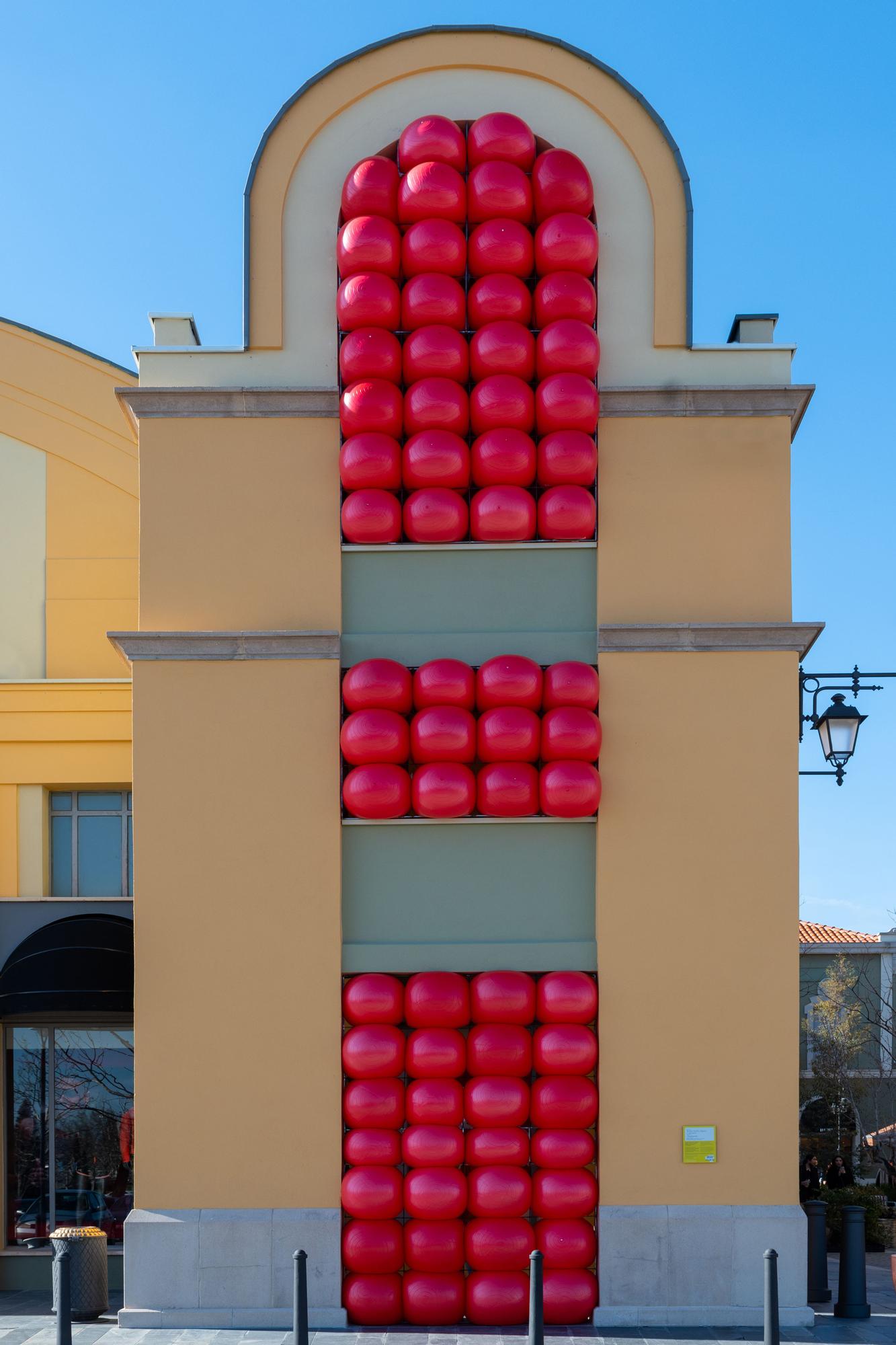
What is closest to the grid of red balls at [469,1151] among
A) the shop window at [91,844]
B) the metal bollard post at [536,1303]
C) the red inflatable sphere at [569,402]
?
the metal bollard post at [536,1303]

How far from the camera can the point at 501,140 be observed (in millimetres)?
13133

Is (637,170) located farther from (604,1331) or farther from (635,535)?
(604,1331)

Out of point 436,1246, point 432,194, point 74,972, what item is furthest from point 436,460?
point 436,1246

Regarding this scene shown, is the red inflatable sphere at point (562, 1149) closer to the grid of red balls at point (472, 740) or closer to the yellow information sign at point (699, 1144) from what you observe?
the yellow information sign at point (699, 1144)

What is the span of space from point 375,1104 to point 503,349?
24.3 ft

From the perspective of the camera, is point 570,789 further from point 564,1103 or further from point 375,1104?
point 375,1104

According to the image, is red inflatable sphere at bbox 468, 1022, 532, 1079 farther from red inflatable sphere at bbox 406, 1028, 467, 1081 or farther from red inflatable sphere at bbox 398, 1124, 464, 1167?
red inflatable sphere at bbox 398, 1124, 464, 1167

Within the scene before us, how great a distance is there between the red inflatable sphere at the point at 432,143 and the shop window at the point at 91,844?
7905 millimetres

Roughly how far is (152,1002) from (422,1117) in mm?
2828

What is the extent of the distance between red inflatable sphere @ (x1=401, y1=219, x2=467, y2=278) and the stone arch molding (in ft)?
2.95

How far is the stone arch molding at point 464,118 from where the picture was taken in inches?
525

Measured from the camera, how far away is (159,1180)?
490 inches

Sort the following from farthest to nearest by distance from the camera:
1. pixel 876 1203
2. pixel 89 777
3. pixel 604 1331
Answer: pixel 876 1203 < pixel 89 777 < pixel 604 1331

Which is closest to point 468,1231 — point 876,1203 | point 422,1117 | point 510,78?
point 422,1117
